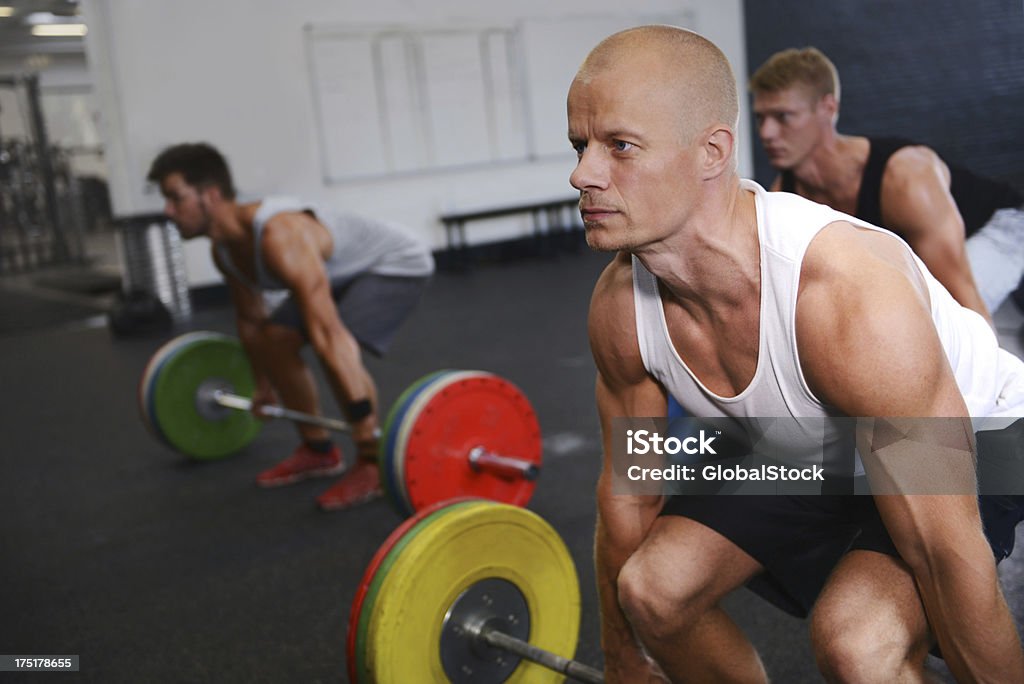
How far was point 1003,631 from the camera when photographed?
34.1 inches

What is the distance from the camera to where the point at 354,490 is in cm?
238

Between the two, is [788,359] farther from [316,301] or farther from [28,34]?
[28,34]

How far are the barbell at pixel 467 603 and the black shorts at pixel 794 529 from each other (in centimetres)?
27

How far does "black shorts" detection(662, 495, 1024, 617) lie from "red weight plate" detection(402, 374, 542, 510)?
0.81m

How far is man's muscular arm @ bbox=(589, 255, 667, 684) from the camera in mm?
1065

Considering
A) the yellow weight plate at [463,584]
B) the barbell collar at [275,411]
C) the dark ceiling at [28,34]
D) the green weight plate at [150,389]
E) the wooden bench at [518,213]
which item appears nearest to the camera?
the yellow weight plate at [463,584]

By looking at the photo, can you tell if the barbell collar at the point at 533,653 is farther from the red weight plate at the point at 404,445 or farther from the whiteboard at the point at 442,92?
the whiteboard at the point at 442,92

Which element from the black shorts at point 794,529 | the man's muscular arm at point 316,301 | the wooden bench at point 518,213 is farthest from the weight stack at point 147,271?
the black shorts at point 794,529

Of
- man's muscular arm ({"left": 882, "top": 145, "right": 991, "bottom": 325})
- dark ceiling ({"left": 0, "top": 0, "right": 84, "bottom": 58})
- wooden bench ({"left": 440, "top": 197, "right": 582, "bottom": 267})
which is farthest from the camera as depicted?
dark ceiling ({"left": 0, "top": 0, "right": 84, "bottom": 58})

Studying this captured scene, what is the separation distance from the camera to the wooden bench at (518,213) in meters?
6.44

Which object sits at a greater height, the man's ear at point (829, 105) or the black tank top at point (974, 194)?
the man's ear at point (829, 105)

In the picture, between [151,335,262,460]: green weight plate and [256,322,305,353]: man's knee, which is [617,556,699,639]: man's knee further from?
[151,335,262,460]: green weight plate

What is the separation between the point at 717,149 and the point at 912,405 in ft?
1.01

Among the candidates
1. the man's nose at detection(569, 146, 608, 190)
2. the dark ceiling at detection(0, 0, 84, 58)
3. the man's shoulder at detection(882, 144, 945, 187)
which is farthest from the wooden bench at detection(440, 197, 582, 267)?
the man's nose at detection(569, 146, 608, 190)
